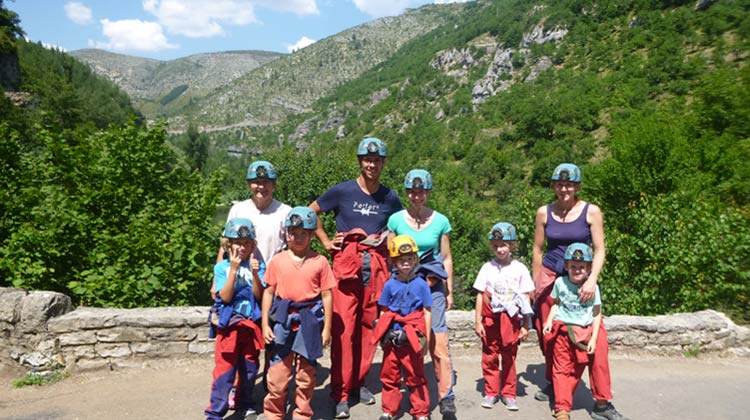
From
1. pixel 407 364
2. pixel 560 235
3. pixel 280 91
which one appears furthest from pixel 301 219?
pixel 280 91

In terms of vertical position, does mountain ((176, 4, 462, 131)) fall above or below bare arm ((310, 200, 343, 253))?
above

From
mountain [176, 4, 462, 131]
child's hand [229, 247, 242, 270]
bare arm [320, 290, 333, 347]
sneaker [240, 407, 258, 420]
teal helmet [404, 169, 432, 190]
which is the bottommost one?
sneaker [240, 407, 258, 420]

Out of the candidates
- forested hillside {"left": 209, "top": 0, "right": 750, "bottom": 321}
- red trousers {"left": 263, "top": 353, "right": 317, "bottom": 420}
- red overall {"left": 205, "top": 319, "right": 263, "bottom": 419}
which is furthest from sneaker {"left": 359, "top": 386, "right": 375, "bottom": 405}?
forested hillside {"left": 209, "top": 0, "right": 750, "bottom": 321}

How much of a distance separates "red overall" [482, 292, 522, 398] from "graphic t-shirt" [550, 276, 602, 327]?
386 millimetres

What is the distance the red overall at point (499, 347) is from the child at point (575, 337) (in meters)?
0.31

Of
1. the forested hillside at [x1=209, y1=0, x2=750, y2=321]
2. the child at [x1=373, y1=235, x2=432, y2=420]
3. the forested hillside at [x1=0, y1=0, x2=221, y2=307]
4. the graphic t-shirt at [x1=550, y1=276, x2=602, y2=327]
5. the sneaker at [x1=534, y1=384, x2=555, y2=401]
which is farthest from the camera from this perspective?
the forested hillside at [x1=209, y1=0, x2=750, y2=321]

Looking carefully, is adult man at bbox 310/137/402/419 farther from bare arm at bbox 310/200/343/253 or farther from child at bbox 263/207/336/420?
child at bbox 263/207/336/420

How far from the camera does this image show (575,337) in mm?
3832

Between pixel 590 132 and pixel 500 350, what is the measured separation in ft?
227

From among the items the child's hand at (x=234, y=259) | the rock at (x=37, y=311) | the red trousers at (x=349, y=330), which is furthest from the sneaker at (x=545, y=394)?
the rock at (x=37, y=311)

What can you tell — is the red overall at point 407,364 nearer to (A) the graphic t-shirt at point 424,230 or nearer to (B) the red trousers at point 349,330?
(B) the red trousers at point 349,330

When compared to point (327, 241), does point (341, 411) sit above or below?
below

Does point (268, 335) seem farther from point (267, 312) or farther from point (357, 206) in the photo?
point (357, 206)

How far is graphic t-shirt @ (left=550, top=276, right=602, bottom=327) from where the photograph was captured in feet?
12.8
